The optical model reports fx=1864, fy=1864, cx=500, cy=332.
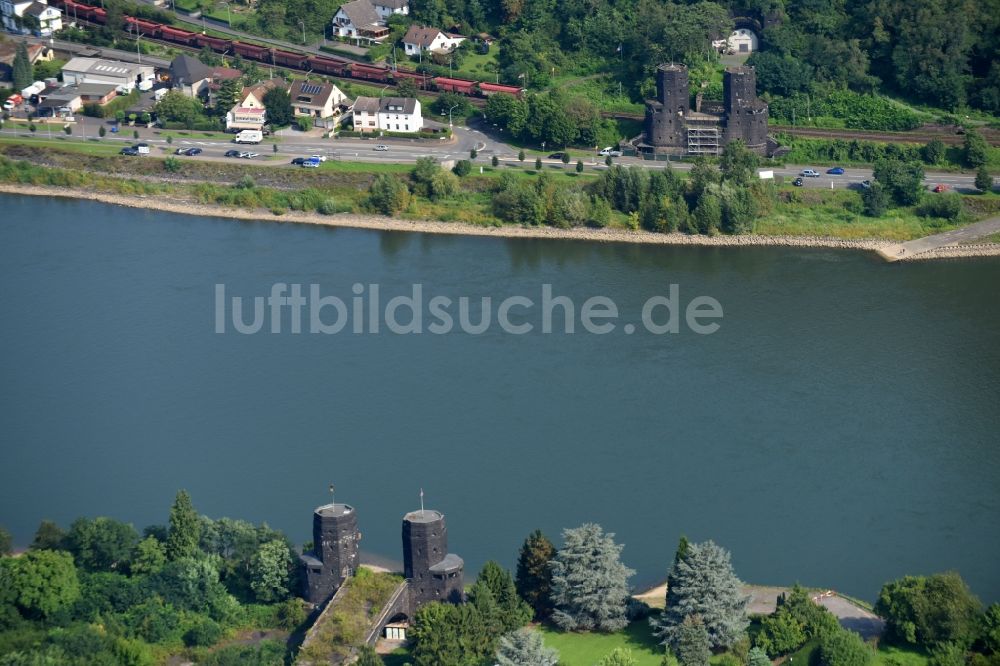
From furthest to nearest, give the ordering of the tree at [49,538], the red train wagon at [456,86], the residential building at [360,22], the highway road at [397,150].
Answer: the residential building at [360,22]
the red train wagon at [456,86]
the highway road at [397,150]
the tree at [49,538]

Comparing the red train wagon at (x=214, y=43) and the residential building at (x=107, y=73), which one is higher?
the red train wagon at (x=214, y=43)

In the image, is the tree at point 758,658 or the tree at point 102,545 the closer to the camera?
the tree at point 758,658

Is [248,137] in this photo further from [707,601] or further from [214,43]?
[707,601]

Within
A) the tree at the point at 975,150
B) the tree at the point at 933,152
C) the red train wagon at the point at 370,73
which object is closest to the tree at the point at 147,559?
the tree at the point at 933,152

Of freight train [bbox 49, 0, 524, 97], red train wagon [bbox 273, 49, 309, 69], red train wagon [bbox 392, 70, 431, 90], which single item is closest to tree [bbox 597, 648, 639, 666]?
freight train [bbox 49, 0, 524, 97]

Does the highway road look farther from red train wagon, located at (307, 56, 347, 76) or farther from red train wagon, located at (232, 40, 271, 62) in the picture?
red train wagon, located at (232, 40, 271, 62)

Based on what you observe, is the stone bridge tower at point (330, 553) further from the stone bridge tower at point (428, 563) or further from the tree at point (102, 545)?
the tree at point (102, 545)

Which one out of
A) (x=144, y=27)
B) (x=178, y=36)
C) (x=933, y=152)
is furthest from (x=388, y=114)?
(x=933, y=152)
